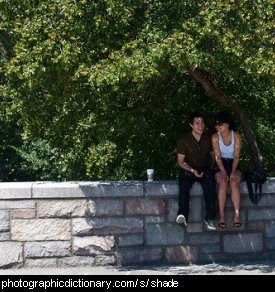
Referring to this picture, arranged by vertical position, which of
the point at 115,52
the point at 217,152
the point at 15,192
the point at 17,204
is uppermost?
the point at 115,52

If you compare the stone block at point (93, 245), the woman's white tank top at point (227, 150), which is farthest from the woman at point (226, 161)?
the stone block at point (93, 245)

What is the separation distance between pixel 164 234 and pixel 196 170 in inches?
31.9

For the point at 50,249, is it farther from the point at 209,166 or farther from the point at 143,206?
the point at 209,166

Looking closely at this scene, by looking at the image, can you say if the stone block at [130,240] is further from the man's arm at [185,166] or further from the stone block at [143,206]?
the man's arm at [185,166]

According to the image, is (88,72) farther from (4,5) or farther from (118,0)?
(4,5)

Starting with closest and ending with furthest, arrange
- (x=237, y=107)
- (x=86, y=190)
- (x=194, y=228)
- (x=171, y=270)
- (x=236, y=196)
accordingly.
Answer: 1. (x=171, y=270)
2. (x=236, y=196)
3. (x=86, y=190)
4. (x=194, y=228)
5. (x=237, y=107)

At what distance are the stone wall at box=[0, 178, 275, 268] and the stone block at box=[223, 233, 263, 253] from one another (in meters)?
0.15

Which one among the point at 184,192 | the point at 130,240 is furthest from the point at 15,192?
the point at 184,192

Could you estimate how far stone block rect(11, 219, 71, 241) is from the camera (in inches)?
325

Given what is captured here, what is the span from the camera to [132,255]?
8.30 meters

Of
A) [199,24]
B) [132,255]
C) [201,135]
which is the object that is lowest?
[132,255]

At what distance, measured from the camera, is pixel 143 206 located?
8.28 metres

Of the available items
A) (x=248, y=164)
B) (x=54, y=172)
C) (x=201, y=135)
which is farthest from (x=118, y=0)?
(x=54, y=172)

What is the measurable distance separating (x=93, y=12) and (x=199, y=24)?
1094 mm
